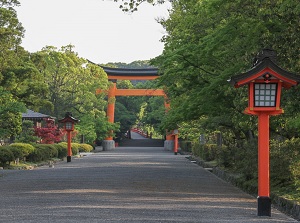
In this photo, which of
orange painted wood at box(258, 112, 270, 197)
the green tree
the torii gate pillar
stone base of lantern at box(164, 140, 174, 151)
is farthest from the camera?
stone base of lantern at box(164, 140, 174, 151)

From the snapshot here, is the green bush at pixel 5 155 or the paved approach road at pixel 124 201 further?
the green bush at pixel 5 155

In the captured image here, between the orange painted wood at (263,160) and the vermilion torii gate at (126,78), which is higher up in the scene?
the vermilion torii gate at (126,78)

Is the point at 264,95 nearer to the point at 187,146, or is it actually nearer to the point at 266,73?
the point at 266,73

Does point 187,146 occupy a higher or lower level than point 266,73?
lower

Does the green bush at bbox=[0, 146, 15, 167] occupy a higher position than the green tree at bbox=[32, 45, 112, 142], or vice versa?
the green tree at bbox=[32, 45, 112, 142]

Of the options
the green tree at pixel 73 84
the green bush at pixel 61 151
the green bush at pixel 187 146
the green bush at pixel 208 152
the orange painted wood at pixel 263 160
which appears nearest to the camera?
the orange painted wood at pixel 263 160

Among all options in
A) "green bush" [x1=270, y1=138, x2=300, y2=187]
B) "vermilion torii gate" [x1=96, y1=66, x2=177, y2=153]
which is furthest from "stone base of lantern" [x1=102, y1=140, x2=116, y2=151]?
"green bush" [x1=270, y1=138, x2=300, y2=187]

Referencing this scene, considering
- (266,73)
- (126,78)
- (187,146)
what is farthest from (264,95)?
(126,78)

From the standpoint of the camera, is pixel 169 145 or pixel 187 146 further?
pixel 169 145

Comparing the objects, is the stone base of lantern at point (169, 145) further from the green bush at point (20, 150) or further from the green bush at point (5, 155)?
the green bush at point (5, 155)

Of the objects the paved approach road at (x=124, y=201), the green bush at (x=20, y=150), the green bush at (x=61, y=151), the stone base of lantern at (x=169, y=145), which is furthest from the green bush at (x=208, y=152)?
the stone base of lantern at (x=169, y=145)

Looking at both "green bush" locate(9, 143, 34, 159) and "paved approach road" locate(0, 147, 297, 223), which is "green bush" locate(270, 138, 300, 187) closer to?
"paved approach road" locate(0, 147, 297, 223)

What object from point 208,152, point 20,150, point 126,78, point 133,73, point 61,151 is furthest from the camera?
point 126,78

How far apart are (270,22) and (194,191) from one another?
16.9ft
